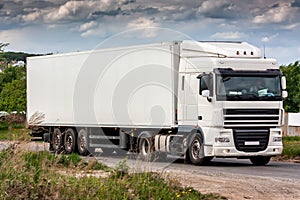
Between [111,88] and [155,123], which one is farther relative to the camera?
[111,88]

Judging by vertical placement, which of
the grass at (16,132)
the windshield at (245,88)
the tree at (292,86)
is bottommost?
the grass at (16,132)

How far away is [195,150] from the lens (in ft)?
82.1

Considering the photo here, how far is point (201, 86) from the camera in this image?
24.1m

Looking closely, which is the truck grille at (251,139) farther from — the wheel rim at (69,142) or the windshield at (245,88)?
the wheel rim at (69,142)

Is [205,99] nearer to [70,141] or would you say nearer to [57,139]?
[70,141]

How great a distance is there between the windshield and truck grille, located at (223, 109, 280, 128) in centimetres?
37

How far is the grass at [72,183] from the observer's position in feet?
39.9

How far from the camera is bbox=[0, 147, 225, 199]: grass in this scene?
39.9 ft

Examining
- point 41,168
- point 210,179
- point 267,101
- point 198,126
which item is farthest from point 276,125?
point 41,168

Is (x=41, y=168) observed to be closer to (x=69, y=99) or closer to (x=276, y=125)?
(x=276, y=125)

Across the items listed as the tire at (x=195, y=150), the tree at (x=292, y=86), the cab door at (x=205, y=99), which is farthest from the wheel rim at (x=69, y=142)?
the tree at (x=292, y=86)

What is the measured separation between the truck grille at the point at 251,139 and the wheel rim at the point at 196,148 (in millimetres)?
1290


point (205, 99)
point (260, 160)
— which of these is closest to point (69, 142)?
point (260, 160)

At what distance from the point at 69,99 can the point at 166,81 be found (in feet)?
24.0
